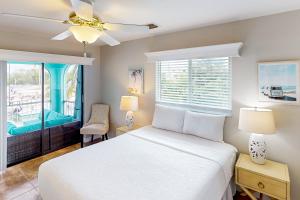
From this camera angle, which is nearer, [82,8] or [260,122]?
[82,8]

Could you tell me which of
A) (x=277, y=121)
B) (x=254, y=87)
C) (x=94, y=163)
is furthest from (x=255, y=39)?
(x=94, y=163)

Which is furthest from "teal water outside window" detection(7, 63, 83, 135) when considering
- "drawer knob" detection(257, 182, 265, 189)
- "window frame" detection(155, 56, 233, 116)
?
"drawer knob" detection(257, 182, 265, 189)

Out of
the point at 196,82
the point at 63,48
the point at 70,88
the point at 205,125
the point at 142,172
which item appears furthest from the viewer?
the point at 70,88

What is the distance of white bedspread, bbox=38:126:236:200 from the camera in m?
1.40

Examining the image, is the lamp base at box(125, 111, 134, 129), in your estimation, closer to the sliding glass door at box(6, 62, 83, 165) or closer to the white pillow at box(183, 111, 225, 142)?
the white pillow at box(183, 111, 225, 142)

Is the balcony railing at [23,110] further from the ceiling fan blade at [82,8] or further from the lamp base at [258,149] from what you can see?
the lamp base at [258,149]

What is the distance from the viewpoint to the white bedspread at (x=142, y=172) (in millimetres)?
1399

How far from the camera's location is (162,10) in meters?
2.10

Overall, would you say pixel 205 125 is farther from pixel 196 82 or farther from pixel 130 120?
pixel 130 120

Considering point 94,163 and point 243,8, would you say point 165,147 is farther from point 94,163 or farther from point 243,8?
point 243,8

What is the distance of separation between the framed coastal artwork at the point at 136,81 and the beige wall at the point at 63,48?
42.7 inches

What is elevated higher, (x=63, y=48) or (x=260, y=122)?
(x=63, y=48)

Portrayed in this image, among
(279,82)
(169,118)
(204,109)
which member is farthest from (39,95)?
(279,82)

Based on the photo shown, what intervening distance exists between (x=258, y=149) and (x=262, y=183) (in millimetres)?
362
